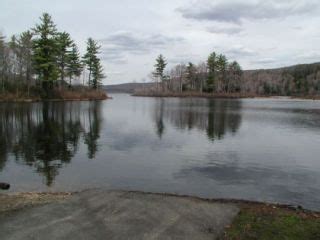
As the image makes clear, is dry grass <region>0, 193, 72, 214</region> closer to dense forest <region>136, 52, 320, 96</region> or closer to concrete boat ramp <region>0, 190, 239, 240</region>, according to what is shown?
concrete boat ramp <region>0, 190, 239, 240</region>

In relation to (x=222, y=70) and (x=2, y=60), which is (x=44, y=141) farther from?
(x=222, y=70)

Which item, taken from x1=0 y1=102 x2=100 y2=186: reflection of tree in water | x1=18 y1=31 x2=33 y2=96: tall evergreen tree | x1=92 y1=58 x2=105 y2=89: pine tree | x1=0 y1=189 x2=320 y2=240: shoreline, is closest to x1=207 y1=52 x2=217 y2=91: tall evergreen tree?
x1=92 y1=58 x2=105 y2=89: pine tree

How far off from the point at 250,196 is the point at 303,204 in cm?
184

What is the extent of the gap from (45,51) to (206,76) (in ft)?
257

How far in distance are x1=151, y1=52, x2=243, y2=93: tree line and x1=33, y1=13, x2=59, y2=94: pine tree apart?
2690 inches

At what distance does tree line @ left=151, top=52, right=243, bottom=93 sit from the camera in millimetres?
125812

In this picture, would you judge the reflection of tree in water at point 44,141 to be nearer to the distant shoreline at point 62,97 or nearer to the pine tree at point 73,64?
the distant shoreline at point 62,97

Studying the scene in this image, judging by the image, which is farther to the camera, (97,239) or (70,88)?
(70,88)

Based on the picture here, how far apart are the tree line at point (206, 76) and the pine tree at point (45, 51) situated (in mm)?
68324

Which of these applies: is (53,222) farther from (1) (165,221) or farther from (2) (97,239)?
(1) (165,221)

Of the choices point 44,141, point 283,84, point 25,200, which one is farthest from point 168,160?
point 283,84

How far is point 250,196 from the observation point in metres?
12.3

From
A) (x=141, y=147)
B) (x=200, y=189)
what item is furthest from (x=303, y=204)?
(x=141, y=147)

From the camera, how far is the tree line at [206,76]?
126m
